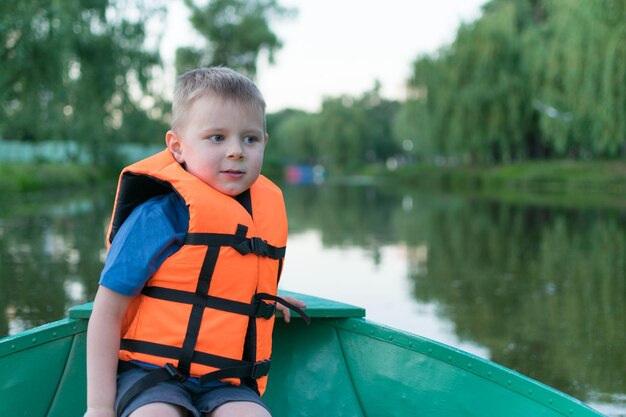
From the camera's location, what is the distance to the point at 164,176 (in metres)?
1.77

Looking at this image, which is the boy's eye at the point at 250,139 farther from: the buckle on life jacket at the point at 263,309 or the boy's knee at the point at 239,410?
the boy's knee at the point at 239,410

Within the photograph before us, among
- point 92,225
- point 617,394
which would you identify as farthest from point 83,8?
point 617,394

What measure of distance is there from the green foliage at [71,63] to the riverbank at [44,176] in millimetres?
5719

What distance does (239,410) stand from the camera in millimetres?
1682

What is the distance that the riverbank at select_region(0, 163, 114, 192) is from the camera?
61.6 feet

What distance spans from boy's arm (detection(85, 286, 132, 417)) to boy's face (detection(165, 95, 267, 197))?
0.35 meters

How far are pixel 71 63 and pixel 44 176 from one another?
11.1 metres

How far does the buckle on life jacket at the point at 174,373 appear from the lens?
1.68m

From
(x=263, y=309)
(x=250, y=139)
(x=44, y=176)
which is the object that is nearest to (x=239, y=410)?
(x=263, y=309)

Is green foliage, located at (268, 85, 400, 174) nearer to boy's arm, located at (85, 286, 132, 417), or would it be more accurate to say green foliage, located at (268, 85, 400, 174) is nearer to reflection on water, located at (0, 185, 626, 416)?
reflection on water, located at (0, 185, 626, 416)

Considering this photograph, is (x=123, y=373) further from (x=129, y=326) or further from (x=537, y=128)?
(x=537, y=128)

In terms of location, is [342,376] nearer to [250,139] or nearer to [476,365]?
[476,365]

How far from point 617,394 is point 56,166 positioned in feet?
72.5

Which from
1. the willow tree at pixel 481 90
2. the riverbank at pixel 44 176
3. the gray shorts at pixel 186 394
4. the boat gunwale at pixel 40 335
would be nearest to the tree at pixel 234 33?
the willow tree at pixel 481 90
